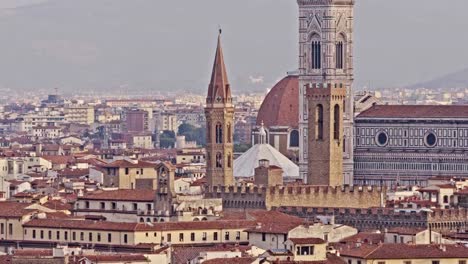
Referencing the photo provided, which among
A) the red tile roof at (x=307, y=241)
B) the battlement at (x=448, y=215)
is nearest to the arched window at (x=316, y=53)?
the battlement at (x=448, y=215)

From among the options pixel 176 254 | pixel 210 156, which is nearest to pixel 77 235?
pixel 176 254

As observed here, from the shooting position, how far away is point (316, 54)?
128125mm

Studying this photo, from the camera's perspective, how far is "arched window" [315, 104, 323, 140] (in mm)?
102625

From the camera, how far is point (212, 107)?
102m

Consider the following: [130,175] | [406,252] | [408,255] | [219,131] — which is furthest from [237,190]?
[408,255]

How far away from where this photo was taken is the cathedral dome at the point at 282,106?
5492 inches

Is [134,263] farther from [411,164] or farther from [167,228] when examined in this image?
[411,164]

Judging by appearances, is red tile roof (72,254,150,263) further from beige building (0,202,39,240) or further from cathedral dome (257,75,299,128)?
cathedral dome (257,75,299,128)

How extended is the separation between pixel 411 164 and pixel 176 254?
195 feet

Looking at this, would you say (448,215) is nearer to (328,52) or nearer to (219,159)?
(219,159)

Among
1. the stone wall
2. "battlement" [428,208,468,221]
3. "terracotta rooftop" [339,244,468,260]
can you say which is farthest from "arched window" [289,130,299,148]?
"terracotta rooftop" [339,244,468,260]

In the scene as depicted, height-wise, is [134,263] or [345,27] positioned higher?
[345,27]

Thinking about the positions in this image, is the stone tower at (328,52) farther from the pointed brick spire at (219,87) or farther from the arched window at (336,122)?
the arched window at (336,122)

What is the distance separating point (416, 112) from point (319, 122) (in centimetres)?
2820
